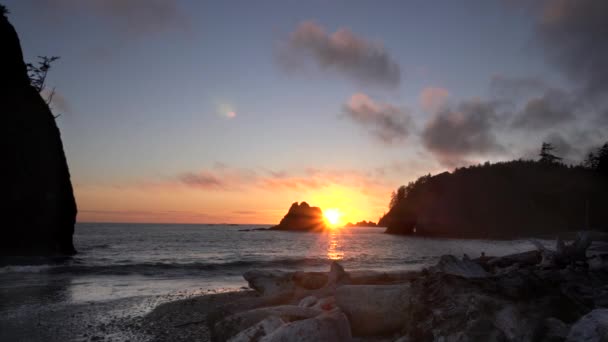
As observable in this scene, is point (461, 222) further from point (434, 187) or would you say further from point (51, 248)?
point (51, 248)

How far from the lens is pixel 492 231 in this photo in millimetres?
91125

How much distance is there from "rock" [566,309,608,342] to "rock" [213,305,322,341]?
335 cm

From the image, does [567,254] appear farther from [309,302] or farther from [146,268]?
[146,268]

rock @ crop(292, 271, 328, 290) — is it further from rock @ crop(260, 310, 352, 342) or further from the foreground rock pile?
rock @ crop(260, 310, 352, 342)

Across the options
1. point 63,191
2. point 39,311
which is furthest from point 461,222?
point 39,311

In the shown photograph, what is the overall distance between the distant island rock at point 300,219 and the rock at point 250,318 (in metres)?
157

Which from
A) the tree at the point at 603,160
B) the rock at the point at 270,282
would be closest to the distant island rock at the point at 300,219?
the tree at the point at 603,160

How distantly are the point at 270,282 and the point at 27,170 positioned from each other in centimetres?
2673

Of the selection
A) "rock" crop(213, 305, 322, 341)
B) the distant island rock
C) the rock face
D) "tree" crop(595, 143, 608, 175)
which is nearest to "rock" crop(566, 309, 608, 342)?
"rock" crop(213, 305, 322, 341)

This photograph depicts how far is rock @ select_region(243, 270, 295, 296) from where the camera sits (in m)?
9.45

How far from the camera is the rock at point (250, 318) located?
6.11 m

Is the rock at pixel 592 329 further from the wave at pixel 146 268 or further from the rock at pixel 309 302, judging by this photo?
the wave at pixel 146 268

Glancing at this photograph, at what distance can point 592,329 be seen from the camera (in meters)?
3.61

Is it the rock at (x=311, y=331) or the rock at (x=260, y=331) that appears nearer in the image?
the rock at (x=311, y=331)
